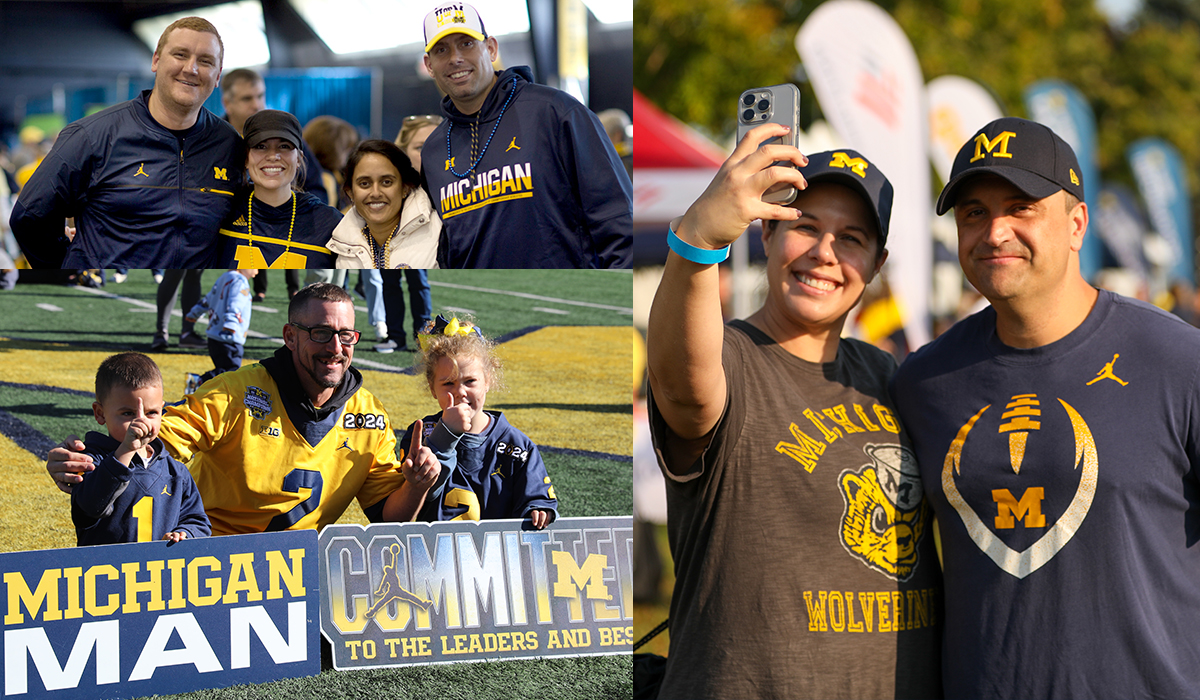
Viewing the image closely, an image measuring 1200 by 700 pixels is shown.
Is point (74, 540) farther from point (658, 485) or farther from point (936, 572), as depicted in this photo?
point (658, 485)

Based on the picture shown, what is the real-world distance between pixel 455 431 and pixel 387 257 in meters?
0.49

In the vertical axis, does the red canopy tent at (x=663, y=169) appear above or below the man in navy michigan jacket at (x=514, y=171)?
above

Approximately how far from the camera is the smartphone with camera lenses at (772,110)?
2.00 metres

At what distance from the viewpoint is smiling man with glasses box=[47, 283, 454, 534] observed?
2.35m

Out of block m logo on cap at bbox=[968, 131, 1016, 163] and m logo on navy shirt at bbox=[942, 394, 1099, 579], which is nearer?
m logo on navy shirt at bbox=[942, 394, 1099, 579]

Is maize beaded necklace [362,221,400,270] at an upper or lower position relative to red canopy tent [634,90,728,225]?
lower

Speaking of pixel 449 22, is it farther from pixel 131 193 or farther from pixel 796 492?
pixel 796 492

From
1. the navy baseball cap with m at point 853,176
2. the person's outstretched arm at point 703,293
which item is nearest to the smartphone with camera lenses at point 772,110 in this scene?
the person's outstretched arm at point 703,293

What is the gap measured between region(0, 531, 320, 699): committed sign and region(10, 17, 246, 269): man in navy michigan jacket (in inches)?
28.3

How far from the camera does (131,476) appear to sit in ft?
7.42

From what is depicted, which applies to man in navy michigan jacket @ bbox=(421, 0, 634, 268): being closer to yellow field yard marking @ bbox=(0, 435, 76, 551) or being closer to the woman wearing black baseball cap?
the woman wearing black baseball cap

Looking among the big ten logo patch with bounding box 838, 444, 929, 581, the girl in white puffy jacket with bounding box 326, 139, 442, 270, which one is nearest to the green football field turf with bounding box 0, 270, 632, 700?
the girl in white puffy jacket with bounding box 326, 139, 442, 270

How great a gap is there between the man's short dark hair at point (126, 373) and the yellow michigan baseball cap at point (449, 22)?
3.45 ft

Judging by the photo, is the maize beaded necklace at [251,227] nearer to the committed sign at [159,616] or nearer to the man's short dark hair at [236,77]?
the man's short dark hair at [236,77]
